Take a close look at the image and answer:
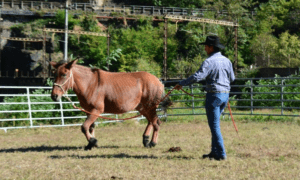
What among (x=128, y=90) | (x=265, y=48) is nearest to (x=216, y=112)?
(x=128, y=90)

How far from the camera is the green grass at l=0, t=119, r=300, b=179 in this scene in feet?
18.5

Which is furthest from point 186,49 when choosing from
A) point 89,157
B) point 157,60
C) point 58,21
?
point 89,157

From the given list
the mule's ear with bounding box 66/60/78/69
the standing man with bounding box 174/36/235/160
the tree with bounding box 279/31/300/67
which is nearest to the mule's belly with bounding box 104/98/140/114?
the mule's ear with bounding box 66/60/78/69

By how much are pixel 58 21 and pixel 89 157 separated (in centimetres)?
5009

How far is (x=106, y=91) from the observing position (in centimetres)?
853

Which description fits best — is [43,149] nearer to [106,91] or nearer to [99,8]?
[106,91]

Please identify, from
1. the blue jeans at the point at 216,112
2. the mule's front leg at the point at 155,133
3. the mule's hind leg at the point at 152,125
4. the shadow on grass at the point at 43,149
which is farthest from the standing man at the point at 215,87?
the shadow on grass at the point at 43,149

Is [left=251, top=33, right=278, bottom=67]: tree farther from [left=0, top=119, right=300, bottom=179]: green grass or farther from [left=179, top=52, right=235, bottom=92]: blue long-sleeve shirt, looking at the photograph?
[left=179, top=52, right=235, bottom=92]: blue long-sleeve shirt

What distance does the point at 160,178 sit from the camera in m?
5.34

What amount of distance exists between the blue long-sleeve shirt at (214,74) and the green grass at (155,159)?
129 cm

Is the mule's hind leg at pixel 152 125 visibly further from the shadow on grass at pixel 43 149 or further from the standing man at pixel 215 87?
the standing man at pixel 215 87

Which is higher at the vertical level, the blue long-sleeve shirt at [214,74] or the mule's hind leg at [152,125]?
the blue long-sleeve shirt at [214,74]

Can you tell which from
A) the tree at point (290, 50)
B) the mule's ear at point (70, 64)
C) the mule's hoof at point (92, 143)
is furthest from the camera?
the tree at point (290, 50)

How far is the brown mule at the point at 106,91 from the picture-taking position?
7.99 m
